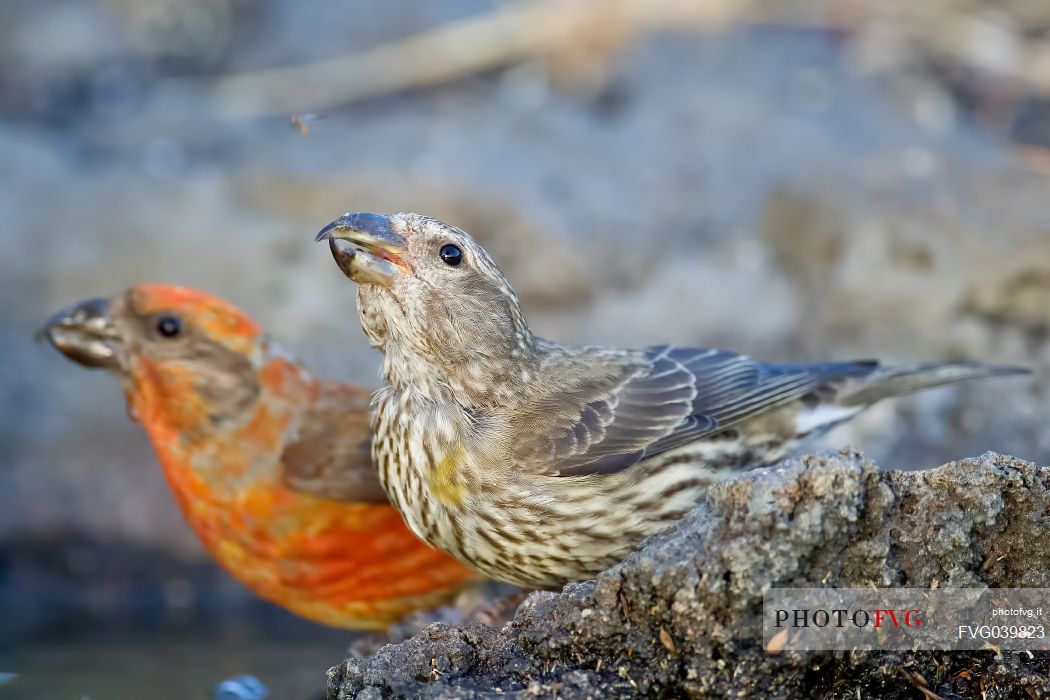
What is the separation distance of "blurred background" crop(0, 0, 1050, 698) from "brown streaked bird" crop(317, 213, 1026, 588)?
1.52m

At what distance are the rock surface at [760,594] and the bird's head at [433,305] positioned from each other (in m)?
1.13

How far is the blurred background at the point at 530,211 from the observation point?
257 inches

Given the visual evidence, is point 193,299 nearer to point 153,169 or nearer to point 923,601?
point 153,169

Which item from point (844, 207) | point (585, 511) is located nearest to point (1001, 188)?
point (844, 207)

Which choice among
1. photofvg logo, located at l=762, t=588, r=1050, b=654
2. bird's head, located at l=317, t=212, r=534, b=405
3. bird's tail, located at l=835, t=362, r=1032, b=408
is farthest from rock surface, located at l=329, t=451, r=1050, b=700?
bird's tail, located at l=835, t=362, r=1032, b=408

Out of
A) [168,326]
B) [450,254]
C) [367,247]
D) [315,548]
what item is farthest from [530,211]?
[367,247]

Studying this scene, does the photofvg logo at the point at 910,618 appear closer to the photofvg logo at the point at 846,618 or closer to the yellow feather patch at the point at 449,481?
the photofvg logo at the point at 846,618

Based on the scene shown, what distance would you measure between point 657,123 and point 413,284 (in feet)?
14.3

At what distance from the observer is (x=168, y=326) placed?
17.4 ft

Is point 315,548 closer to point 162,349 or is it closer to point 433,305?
point 162,349

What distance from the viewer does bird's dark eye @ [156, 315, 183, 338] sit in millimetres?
5312

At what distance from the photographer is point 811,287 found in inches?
279

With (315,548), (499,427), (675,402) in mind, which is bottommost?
(315,548)

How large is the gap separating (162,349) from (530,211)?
8.96ft
